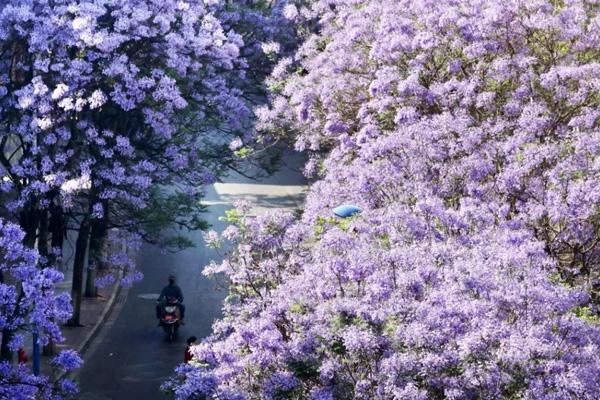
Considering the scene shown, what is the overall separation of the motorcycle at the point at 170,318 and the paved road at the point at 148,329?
0.26 meters

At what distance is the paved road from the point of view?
23.8 metres

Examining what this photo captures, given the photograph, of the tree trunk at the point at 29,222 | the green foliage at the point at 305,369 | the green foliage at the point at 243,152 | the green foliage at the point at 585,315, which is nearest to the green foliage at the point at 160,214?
the green foliage at the point at 243,152

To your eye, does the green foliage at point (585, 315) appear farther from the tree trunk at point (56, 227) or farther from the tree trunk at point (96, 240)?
the tree trunk at point (96, 240)

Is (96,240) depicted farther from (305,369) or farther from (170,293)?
(305,369)

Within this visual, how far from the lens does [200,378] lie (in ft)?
46.8

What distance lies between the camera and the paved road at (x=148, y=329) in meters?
23.8

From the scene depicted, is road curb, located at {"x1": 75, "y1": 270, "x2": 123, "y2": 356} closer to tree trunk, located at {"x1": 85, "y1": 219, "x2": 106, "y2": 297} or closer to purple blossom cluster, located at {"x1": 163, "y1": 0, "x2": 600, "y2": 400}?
tree trunk, located at {"x1": 85, "y1": 219, "x2": 106, "y2": 297}

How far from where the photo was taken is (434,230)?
15.6 meters

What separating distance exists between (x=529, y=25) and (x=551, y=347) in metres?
9.48

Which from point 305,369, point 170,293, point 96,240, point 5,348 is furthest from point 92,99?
point 305,369

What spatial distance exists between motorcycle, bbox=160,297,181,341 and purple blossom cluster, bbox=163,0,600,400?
15.1ft

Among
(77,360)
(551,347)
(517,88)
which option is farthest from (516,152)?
(77,360)

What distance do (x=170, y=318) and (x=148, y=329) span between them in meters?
1.56

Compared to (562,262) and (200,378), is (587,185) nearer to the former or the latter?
(562,262)
